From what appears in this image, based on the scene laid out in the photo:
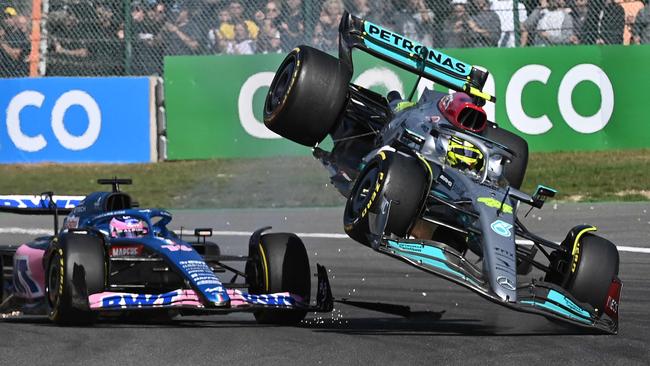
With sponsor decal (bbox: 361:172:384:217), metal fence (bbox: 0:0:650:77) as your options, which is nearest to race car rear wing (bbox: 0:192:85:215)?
sponsor decal (bbox: 361:172:384:217)

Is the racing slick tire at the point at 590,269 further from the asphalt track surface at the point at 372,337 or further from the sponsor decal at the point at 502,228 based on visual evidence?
the sponsor decal at the point at 502,228

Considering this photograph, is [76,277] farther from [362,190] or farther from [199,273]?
[362,190]

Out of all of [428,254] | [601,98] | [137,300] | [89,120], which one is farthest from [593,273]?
[89,120]

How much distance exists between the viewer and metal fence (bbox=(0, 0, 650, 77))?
17281mm

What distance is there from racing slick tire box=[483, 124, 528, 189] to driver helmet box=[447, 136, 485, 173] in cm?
67

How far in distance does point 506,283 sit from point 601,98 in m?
10.2

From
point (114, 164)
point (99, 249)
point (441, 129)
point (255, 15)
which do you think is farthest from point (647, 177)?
point (99, 249)

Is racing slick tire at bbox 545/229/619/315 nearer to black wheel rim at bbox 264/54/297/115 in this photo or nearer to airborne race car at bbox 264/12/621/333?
airborne race car at bbox 264/12/621/333

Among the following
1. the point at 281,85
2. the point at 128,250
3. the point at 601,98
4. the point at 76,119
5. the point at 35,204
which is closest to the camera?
the point at 128,250

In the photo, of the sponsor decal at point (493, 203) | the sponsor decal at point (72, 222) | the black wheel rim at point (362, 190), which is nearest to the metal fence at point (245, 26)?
the sponsor decal at point (72, 222)

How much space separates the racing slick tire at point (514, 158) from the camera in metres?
9.34

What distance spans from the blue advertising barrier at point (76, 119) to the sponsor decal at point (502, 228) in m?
10.8

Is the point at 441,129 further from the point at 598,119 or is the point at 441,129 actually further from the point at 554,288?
the point at 598,119

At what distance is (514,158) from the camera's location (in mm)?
9305
